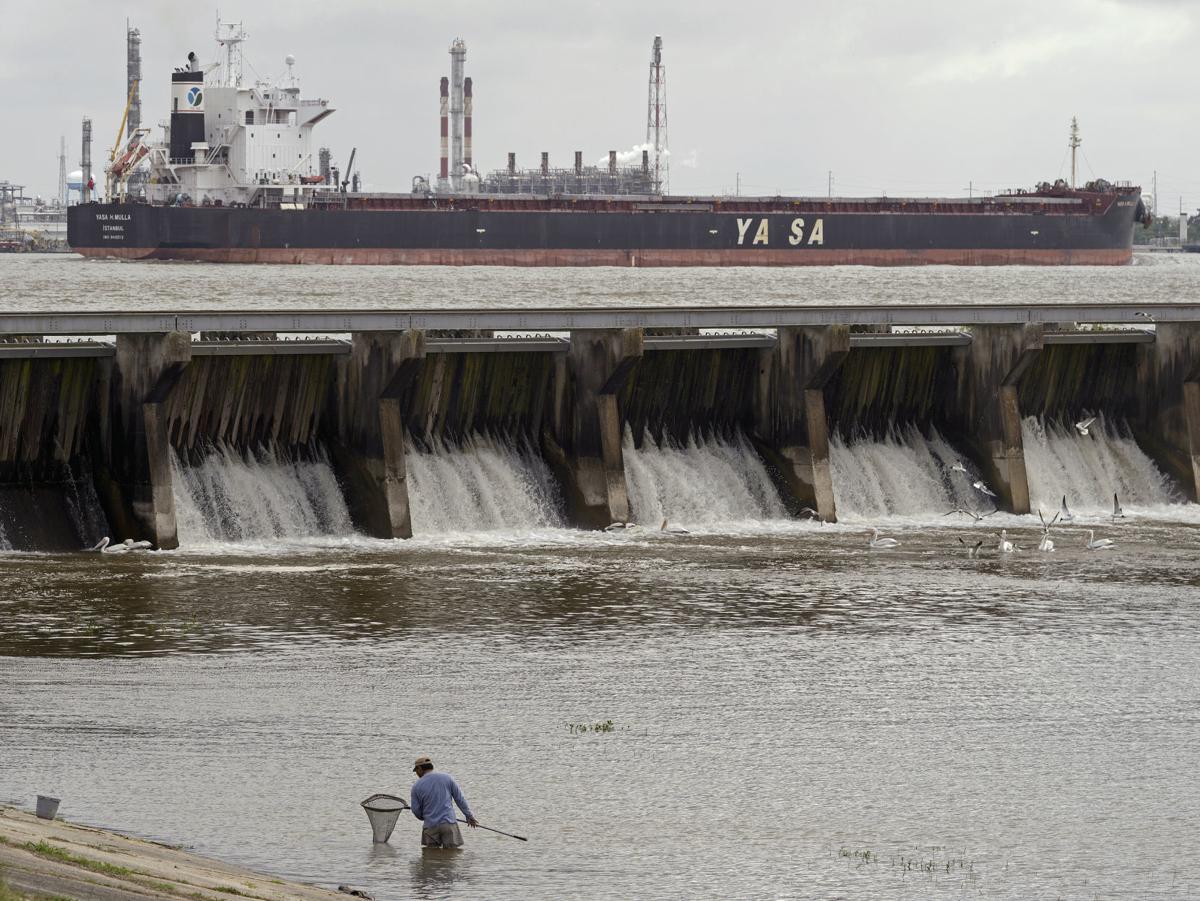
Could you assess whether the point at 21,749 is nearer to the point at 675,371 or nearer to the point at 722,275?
the point at 675,371

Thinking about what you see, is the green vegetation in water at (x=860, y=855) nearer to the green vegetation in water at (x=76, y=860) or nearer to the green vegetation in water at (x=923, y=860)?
the green vegetation in water at (x=923, y=860)

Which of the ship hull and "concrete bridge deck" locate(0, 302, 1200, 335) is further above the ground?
the ship hull

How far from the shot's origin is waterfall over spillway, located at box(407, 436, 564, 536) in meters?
39.9

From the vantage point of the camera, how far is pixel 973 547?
129 ft

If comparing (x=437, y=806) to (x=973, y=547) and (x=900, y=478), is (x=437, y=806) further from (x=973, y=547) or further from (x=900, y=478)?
(x=900, y=478)

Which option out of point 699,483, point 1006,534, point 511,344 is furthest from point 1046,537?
point 511,344

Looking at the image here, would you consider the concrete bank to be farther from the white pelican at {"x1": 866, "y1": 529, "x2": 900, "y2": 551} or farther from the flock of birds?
the flock of birds

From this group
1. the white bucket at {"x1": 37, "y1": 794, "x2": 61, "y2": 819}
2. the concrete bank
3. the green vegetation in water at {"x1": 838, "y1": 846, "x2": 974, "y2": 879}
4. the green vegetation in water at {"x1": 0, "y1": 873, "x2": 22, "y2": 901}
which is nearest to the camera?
the green vegetation in water at {"x1": 0, "y1": 873, "x2": 22, "y2": 901}

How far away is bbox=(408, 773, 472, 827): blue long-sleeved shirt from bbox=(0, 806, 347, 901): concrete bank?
6.16 feet

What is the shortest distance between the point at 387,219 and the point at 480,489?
114881 millimetres

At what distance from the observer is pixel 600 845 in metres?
19.0

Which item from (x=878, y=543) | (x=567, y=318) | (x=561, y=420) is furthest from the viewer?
(x=561, y=420)

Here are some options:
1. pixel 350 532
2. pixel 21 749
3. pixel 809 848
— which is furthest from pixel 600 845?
pixel 350 532

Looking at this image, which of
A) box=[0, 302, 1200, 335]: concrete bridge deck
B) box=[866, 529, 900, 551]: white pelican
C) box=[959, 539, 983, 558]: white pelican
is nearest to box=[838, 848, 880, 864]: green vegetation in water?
box=[959, 539, 983, 558]: white pelican
